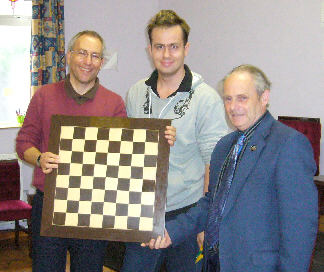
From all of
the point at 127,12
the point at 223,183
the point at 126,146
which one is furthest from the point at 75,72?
the point at 127,12

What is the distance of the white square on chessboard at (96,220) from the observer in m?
2.06

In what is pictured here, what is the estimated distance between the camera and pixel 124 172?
210 cm

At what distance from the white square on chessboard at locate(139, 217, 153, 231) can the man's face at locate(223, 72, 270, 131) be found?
24.2 inches

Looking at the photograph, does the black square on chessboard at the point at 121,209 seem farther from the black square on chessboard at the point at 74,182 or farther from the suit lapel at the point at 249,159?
the suit lapel at the point at 249,159

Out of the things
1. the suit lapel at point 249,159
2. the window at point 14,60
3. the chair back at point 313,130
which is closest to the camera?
A: the suit lapel at point 249,159

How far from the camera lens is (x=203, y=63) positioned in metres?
5.91

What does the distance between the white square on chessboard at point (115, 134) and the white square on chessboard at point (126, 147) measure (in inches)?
1.3

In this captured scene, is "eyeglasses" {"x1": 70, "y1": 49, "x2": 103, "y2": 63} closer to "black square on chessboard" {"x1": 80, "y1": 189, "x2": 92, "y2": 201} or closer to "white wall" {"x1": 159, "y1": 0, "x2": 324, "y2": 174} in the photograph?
"black square on chessboard" {"x1": 80, "y1": 189, "x2": 92, "y2": 201}

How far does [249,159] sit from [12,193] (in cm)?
380

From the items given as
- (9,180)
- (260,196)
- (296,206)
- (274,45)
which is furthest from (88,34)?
(274,45)

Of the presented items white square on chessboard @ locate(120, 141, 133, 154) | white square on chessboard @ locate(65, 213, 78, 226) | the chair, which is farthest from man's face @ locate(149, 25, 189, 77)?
the chair

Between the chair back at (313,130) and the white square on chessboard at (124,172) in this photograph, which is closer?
the white square on chessboard at (124,172)

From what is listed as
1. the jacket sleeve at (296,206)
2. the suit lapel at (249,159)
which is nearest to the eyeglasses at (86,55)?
the suit lapel at (249,159)

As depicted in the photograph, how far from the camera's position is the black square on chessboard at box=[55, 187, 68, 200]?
6.98 ft
